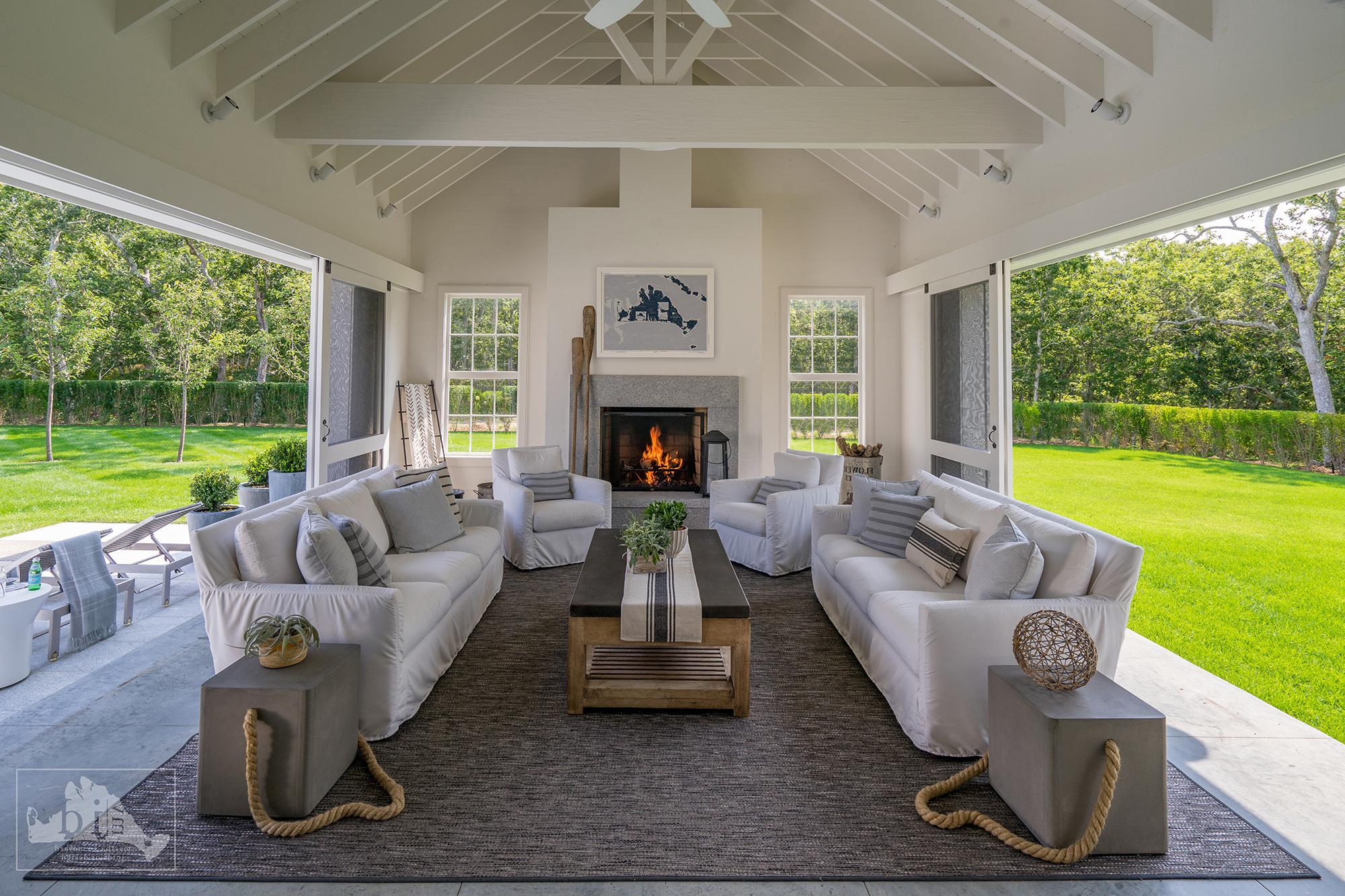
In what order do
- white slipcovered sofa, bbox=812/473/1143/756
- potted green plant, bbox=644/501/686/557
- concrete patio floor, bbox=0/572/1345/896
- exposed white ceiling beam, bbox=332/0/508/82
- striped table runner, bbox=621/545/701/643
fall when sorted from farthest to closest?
exposed white ceiling beam, bbox=332/0/508/82, potted green plant, bbox=644/501/686/557, striped table runner, bbox=621/545/701/643, white slipcovered sofa, bbox=812/473/1143/756, concrete patio floor, bbox=0/572/1345/896

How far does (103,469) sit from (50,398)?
1698mm

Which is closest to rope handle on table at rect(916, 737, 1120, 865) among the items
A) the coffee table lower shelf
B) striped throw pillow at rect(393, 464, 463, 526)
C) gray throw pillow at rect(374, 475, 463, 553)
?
the coffee table lower shelf

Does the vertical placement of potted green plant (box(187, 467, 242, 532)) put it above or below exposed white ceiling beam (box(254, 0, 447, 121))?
below

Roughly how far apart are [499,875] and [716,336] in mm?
5483

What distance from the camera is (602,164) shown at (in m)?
7.30

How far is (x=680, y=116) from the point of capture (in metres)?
4.46

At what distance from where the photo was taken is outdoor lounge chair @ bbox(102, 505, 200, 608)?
410 centimetres

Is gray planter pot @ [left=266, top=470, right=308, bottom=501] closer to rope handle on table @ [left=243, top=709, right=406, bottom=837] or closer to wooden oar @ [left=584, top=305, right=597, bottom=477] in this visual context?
wooden oar @ [left=584, top=305, right=597, bottom=477]

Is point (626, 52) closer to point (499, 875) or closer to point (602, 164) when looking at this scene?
point (602, 164)

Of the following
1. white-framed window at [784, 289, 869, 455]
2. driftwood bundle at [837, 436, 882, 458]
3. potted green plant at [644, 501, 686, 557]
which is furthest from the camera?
white-framed window at [784, 289, 869, 455]

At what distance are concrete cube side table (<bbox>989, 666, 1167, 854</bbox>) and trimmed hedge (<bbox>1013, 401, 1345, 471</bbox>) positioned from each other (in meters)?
7.67

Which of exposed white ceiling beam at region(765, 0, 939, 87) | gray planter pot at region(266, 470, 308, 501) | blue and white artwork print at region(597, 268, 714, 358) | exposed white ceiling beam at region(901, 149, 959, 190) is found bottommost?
gray planter pot at region(266, 470, 308, 501)

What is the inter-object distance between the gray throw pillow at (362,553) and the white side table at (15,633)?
1.46 metres

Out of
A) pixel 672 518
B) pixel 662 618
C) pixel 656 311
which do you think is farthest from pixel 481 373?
pixel 662 618
